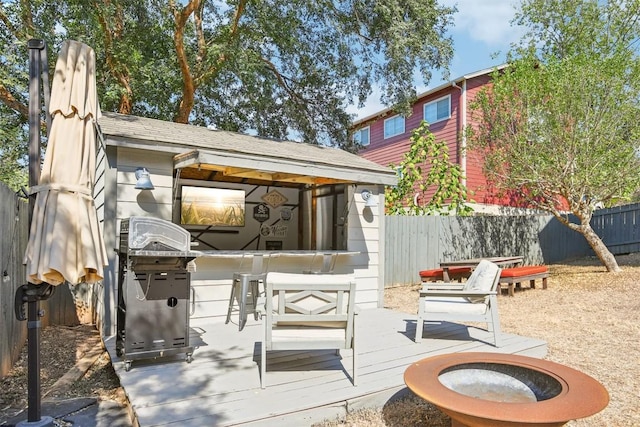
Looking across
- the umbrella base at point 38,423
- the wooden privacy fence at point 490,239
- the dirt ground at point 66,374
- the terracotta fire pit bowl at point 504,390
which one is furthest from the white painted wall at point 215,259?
the terracotta fire pit bowl at point 504,390

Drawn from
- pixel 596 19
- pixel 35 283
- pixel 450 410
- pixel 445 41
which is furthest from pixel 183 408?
pixel 596 19

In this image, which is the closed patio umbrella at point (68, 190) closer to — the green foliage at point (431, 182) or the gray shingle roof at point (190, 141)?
the gray shingle roof at point (190, 141)

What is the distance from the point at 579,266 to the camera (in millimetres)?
11312

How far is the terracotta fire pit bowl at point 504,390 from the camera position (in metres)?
2.10

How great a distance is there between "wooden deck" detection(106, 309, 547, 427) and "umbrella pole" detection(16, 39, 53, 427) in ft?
1.88

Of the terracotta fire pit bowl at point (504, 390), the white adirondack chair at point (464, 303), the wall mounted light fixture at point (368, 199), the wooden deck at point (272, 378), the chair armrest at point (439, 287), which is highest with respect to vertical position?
the wall mounted light fixture at point (368, 199)

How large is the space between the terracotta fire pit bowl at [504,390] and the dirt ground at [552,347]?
0.42 metres

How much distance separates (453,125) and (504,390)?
12225 millimetres

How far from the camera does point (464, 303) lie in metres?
4.48

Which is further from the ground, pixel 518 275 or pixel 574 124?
pixel 574 124

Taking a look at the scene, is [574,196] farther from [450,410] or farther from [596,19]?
[450,410]

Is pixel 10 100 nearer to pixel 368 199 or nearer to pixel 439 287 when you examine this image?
pixel 368 199

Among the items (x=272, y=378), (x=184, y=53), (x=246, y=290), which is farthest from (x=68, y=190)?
(x=184, y=53)

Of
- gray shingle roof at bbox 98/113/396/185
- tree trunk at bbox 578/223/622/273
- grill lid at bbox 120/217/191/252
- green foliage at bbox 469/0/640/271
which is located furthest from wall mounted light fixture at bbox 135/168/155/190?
tree trunk at bbox 578/223/622/273
